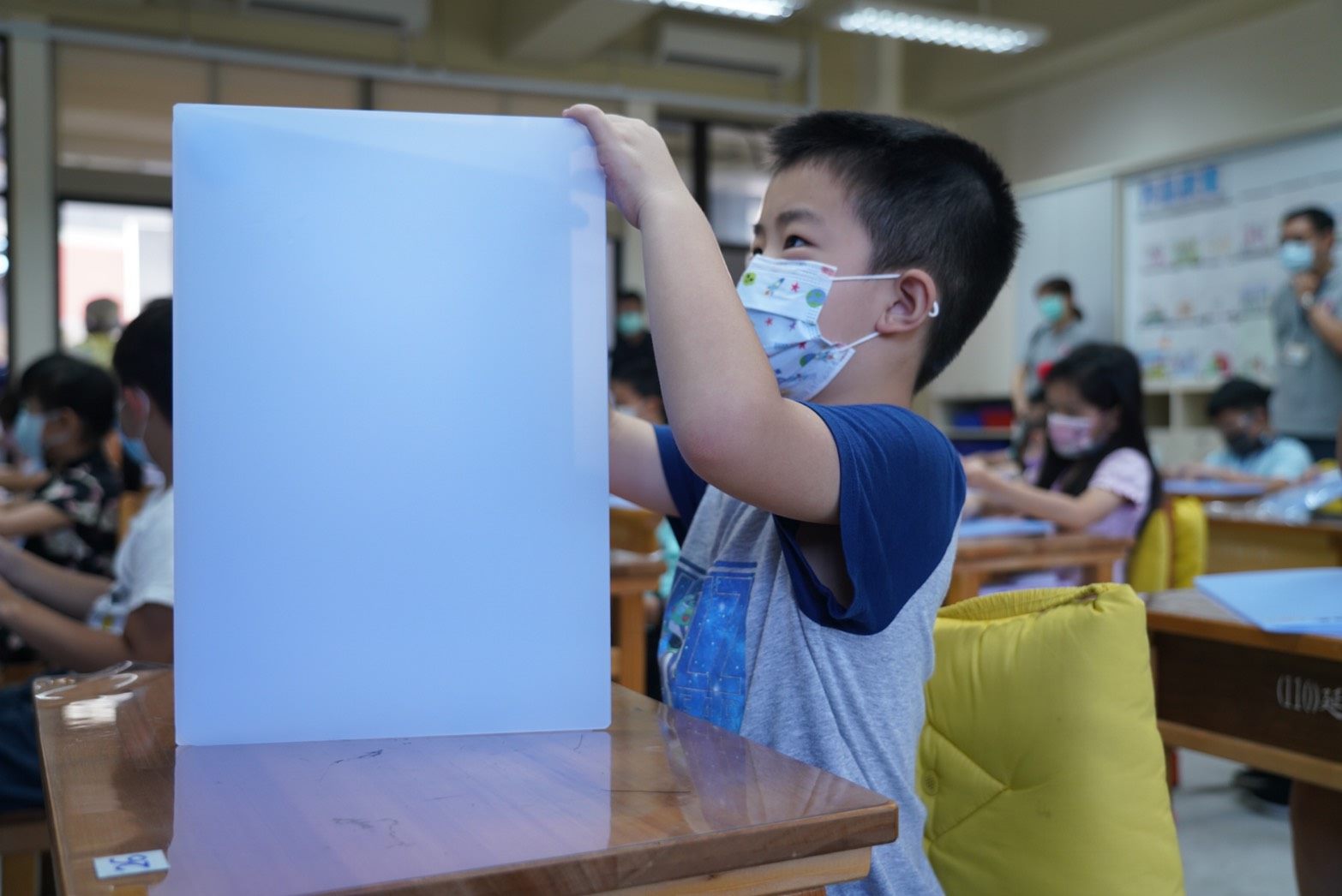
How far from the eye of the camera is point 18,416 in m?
4.66

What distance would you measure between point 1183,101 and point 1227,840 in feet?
16.6

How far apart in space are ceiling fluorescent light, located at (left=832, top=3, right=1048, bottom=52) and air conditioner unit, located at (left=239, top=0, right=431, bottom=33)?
2.20 metres

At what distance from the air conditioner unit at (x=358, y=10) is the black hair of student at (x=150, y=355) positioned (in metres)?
5.07

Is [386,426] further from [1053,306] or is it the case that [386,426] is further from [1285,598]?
[1053,306]

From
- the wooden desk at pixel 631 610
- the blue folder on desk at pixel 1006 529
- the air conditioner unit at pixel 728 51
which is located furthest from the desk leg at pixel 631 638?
the air conditioner unit at pixel 728 51

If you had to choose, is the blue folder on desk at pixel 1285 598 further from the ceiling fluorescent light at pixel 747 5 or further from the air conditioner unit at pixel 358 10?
the air conditioner unit at pixel 358 10

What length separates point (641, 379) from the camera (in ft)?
13.3

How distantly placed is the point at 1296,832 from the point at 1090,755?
0.97 m

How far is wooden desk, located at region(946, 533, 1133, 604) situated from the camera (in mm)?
2441

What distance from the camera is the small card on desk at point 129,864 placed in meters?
0.48

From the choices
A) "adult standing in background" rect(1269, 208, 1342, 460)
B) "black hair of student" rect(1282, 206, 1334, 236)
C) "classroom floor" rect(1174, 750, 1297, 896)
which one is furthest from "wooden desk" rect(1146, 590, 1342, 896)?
"black hair of student" rect(1282, 206, 1334, 236)

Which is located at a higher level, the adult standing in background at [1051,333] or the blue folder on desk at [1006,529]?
the adult standing in background at [1051,333]

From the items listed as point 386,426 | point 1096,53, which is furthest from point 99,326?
point 386,426

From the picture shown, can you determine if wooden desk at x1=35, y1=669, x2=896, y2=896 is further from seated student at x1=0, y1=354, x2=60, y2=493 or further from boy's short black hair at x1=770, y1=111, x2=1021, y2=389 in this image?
seated student at x1=0, y1=354, x2=60, y2=493
